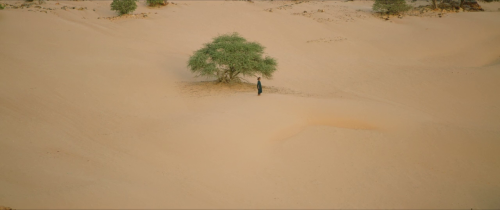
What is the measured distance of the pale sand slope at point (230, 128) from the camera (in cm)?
895

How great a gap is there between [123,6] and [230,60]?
15452mm

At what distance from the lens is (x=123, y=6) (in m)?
27.4

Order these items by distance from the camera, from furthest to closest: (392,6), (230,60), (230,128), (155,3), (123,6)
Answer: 1. (155,3)
2. (392,6)
3. (123,6)
4. (230,60)
5. (230,128)

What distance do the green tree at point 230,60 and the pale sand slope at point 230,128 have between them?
47.2 inches

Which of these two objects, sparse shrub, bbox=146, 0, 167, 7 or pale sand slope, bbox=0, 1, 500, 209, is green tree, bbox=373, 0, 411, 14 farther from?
sparse shrub, bbox=146, 0, 167, 7

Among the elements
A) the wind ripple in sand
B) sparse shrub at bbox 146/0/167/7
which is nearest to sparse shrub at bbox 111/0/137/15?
sparse shrub at bbox 146/0/167/7

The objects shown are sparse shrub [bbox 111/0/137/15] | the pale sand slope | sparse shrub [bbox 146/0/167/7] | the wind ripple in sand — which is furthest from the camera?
sparse shrub [bbox 146/0/167/7]

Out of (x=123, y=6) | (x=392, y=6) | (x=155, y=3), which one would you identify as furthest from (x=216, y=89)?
(x=392, y=6)

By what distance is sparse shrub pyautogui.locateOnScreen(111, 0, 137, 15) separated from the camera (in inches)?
1076

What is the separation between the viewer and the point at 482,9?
34.5 m

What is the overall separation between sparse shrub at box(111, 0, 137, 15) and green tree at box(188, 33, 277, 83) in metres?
13.8

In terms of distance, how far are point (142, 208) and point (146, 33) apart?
19518mm

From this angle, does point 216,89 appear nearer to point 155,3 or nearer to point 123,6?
point 123,6

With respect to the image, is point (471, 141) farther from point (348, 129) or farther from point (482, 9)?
point (482, 9)
